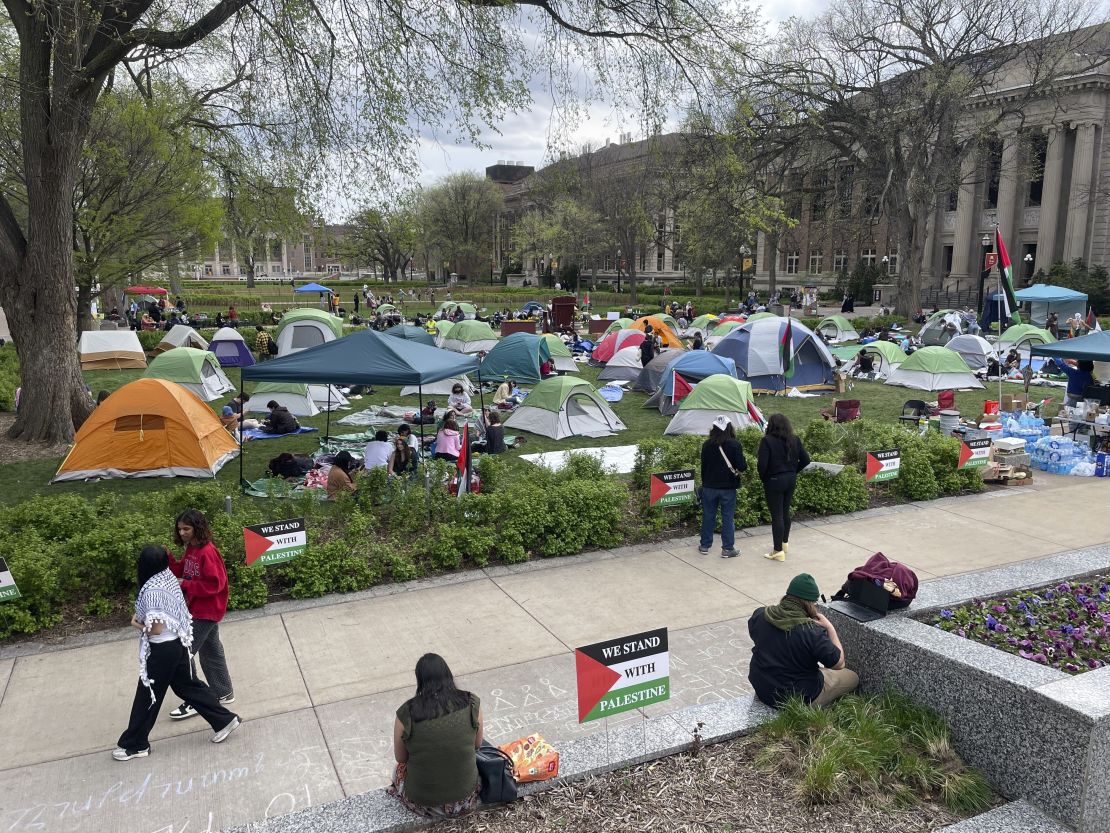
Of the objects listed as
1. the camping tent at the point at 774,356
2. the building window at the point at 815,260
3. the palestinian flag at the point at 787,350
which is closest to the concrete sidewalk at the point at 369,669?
the palestinian flag at the point at 787,350

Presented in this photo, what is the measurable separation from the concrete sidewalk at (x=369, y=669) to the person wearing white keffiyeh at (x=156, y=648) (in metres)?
0.22

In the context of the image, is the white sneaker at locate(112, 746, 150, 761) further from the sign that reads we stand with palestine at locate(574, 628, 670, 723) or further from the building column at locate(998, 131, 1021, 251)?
the building column at locate(998, 131, 1021, 251)

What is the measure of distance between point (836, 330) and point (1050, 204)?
873 inches

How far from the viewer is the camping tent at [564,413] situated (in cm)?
1579

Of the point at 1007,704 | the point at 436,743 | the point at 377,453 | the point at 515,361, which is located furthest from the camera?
the point at 515,361

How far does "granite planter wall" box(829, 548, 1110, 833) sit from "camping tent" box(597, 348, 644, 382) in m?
17.3

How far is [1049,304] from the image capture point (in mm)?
36531

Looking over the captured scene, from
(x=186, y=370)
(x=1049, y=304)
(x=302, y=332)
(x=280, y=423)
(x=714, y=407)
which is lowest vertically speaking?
(x=280, y=423)

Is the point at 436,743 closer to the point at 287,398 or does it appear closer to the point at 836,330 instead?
the point at 287,398

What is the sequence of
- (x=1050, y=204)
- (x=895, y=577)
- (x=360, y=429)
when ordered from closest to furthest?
(x=895, y=577) → (x=360, y=429) → (x=1050, y=204)

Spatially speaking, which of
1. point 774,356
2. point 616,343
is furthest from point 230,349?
point 774,356

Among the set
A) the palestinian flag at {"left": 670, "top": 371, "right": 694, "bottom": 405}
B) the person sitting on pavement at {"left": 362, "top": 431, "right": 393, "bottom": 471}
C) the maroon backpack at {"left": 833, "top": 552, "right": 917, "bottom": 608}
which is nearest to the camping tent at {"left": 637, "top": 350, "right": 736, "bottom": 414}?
the palestinian flag at {"left": 670, "top": 371, "right": 694, "bottom": 405}

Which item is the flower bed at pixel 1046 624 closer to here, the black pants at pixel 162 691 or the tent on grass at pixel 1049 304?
the black pants at pixel 162 691

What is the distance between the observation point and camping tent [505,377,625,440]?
1579cm
